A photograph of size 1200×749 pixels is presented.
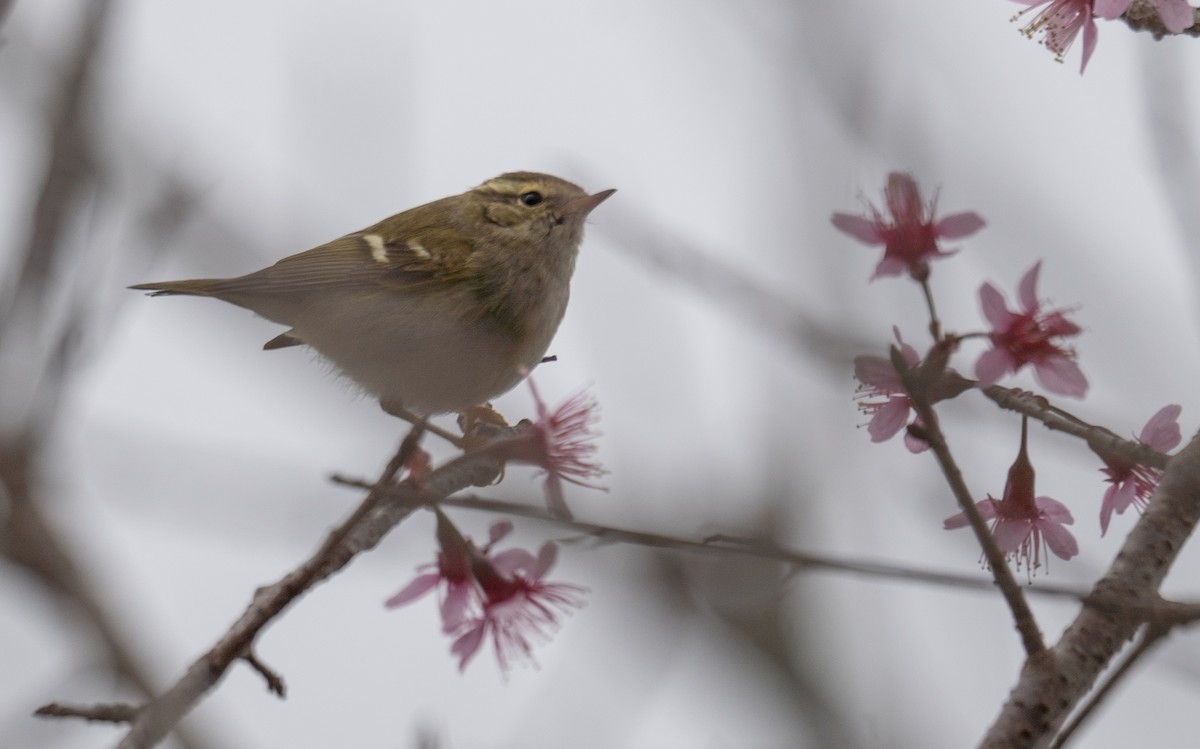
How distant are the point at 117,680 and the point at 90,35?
6.79ft

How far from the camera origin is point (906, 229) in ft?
6.88

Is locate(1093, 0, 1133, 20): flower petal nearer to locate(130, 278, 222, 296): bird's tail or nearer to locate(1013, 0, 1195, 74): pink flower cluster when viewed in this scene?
locate(1013, 0, 1195, 74): pink flower cluster

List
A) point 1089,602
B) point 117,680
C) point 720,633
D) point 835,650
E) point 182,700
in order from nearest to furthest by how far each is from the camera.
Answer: point 1089,602 < point 182,700 < point 117,680 < point 720,633 < point 835,650

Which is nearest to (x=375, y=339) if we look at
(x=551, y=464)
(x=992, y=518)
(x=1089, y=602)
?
(x=551, y=464)

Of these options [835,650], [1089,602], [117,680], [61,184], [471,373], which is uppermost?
[835,650]

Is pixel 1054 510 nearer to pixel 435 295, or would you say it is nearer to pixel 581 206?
pixel 435 295

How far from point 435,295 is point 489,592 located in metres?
2.08

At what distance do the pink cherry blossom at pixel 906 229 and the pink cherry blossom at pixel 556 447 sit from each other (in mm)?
676

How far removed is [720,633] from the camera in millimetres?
4660

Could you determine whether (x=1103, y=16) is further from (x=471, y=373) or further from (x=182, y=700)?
(x=471, y=373)

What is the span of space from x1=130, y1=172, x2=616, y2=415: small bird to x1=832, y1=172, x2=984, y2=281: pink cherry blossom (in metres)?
2.05

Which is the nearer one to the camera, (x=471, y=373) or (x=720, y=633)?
(x=471, y=373)

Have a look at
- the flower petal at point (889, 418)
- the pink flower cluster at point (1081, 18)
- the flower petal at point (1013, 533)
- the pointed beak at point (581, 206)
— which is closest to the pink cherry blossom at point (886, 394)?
the flower petal at point (889, 418)

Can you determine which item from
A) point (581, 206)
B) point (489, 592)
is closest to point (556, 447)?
point (489, 592)
